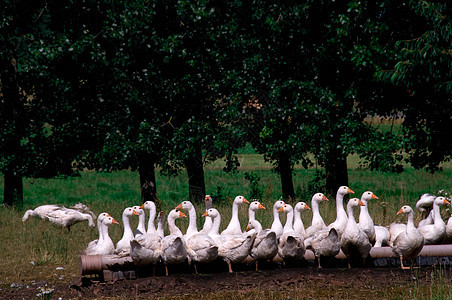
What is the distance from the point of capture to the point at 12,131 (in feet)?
57.6

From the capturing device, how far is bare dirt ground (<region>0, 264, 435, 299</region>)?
894 centimetres

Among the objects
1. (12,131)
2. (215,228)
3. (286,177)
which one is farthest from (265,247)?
(12,131)

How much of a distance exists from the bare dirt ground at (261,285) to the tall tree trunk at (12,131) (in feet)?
28.3

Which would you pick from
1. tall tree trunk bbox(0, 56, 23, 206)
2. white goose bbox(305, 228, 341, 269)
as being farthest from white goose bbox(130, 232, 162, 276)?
tall tree trunk bbox(0, 56, 23, 206)

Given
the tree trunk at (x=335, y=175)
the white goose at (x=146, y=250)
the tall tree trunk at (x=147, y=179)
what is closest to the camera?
the white goose at (x=146, y=250)

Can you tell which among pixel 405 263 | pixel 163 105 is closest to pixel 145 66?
pixel 163 105

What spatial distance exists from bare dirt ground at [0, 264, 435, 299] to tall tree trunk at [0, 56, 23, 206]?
8638mm

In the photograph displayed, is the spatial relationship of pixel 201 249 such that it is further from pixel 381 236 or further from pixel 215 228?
pixel 381 236

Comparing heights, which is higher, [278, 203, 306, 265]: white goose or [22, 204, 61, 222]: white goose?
[22, 204, 61, 222]: white goose

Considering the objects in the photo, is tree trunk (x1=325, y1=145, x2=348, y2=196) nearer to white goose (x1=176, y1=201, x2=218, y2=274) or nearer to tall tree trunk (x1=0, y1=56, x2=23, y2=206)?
white goose (x1=176, y1=201, x2=218, y2=274)

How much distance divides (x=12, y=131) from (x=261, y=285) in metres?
10.9

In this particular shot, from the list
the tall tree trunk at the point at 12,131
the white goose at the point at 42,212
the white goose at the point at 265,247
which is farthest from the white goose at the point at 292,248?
the tall tree trunk at the point at 12,131

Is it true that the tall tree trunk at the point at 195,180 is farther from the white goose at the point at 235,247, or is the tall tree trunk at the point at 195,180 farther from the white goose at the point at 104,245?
the white goose at the point at 235,247

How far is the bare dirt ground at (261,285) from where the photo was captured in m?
8.94
